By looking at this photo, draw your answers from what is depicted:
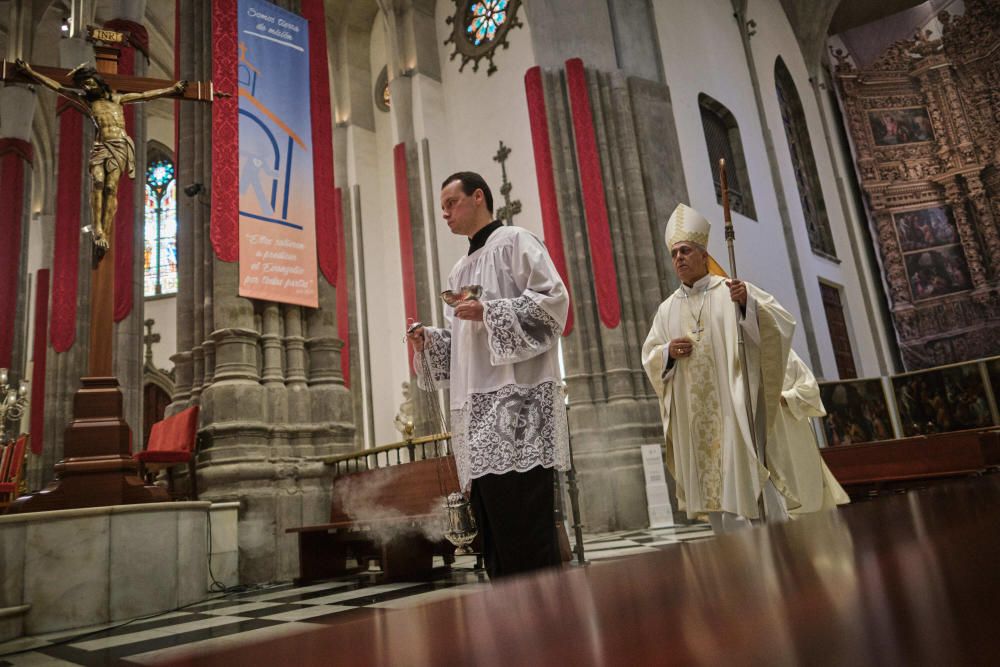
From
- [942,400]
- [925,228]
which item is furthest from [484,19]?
[925,228]

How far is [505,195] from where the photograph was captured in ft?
36.5

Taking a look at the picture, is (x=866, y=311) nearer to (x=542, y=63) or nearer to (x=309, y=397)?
(x=542, y=63)

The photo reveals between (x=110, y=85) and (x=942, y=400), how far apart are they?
1254 cm

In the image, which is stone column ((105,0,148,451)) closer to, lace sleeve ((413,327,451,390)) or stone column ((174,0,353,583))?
stone column ((174,0,353,583))

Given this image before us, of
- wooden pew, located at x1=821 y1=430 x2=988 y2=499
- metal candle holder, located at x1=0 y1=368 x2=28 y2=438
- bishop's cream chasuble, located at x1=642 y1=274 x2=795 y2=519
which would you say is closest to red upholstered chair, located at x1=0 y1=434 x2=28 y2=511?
metal candle holder, located at x1=0 y1=368 x2=28 y2=438

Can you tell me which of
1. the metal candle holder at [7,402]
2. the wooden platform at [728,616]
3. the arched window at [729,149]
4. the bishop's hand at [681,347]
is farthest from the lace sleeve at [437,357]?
the arched window at [729,149]

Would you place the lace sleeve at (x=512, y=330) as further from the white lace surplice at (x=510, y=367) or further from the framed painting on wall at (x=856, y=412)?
the framed painting on wall at (x=856, y=412)

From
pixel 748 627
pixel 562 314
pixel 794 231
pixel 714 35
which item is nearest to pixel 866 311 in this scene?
pixel 794 231

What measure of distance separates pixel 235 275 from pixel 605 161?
5.28m

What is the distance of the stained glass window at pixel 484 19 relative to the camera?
11961 mm

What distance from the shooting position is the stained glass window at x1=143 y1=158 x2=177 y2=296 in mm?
18172

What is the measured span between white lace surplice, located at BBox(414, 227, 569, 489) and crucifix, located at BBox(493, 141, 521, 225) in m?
8.25

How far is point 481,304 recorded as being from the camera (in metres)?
2.16

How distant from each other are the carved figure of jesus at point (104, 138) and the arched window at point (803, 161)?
41.9 ft
